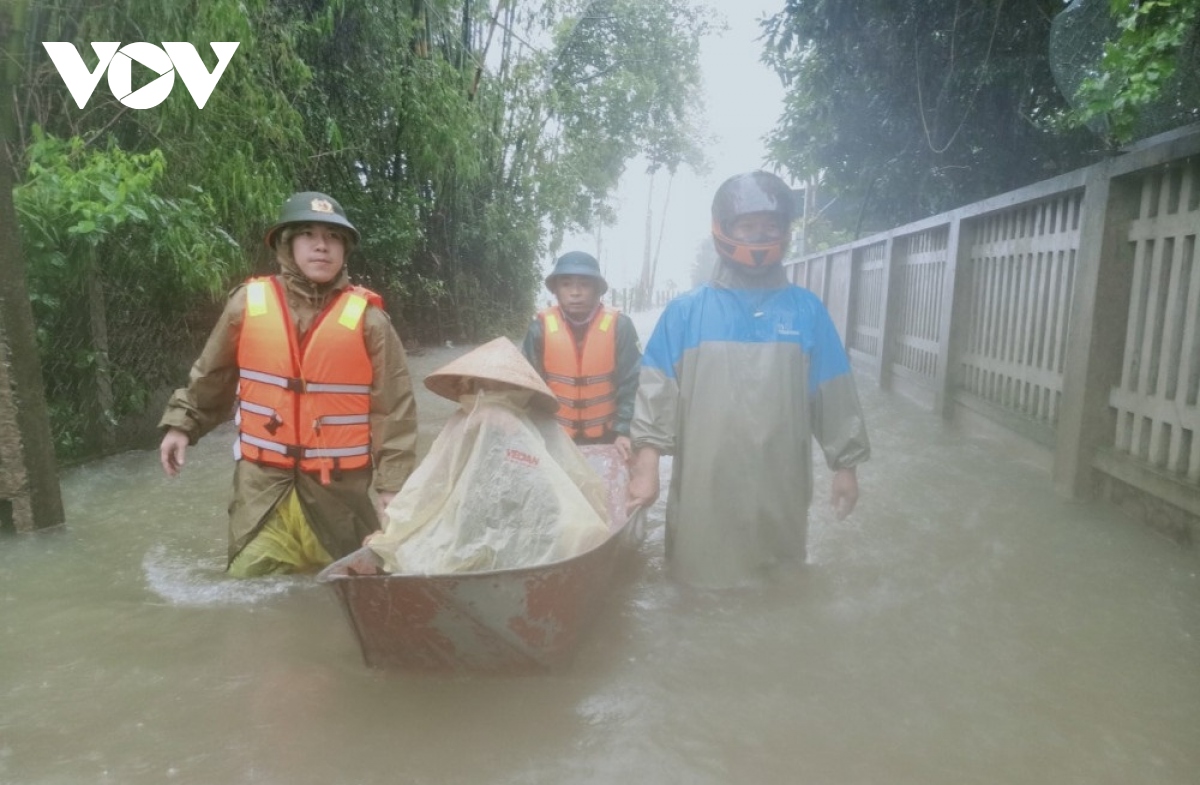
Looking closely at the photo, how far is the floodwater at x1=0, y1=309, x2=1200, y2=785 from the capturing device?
8.49 ft

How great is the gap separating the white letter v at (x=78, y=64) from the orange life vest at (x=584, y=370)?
3343mm

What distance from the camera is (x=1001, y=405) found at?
21.5ft

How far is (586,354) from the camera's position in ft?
16.7

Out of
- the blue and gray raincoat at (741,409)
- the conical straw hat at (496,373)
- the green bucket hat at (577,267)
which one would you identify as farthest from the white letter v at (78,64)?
the blue and gray raincoat at (741,409)

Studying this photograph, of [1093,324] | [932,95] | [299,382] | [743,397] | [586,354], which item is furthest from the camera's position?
[932,95]

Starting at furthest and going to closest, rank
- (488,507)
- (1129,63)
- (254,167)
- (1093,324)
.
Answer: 1. (254,167)
2. (1129,63)
3. (1093,324)
4. (488,507)

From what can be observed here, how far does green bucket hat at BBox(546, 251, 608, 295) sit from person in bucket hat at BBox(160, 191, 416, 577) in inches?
60.6

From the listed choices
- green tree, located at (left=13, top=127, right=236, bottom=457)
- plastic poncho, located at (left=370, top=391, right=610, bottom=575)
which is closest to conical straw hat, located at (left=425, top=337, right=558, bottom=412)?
plastic poncho, located at (left=370, top=391, right=610, bottom=575)

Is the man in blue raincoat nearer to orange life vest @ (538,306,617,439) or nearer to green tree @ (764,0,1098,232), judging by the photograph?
orange life vest @ (538,306,617,439)

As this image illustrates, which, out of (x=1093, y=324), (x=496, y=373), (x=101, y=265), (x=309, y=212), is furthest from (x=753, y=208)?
(x=101, y=265)

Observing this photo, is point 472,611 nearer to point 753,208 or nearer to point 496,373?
point 496,373

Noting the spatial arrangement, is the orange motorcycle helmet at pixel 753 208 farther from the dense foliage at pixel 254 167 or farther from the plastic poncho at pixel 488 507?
the dense foliage at pixel 254 167

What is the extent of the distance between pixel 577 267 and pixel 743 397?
172cm

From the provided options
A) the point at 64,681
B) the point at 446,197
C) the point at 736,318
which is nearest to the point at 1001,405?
the point at 736,318
